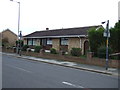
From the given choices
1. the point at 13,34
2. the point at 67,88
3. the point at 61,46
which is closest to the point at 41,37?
the point at 61,46

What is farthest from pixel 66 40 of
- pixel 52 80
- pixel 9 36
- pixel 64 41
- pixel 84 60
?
pixel 9 36

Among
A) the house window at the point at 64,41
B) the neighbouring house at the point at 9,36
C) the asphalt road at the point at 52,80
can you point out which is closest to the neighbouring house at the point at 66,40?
the house window at the point at 64,41

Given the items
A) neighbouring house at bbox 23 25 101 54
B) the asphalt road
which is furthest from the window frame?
the asphalt road

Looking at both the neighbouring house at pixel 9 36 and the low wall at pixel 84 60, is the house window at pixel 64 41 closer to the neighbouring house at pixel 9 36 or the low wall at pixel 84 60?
the low wall at pixel 84 60

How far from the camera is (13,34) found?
239 ft

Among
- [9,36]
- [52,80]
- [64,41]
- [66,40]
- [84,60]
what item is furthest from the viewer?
[9,36]

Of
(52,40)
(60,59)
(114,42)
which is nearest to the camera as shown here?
(114,42)

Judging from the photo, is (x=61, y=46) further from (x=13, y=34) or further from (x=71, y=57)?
(x=13, y=34)

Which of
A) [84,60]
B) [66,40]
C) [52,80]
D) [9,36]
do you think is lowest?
[52,80]

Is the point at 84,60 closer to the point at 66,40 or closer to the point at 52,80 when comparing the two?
the point at 52,80

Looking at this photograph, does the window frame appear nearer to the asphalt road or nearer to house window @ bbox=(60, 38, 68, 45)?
house window @ bbox=(60, 38, 68, 45)

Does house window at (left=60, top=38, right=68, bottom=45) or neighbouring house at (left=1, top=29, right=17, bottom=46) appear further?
neighbouring house at (left=1, top=29, right=17, bottom=46)

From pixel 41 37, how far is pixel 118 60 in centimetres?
2293

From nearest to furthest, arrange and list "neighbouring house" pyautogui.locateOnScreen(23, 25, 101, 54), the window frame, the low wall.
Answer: the low wall → "neighbouring house" pyautogui.locateOnScreen(23, 25, 101, 54) → the window frame
